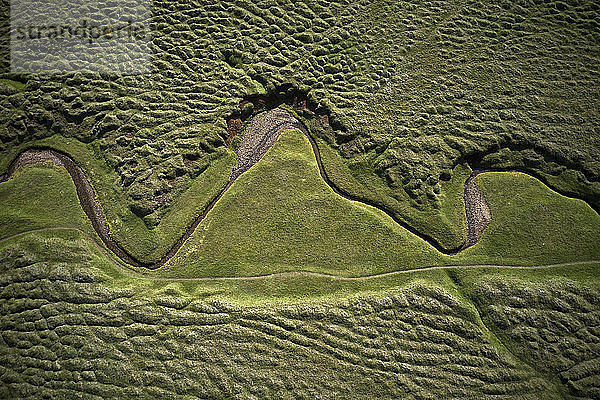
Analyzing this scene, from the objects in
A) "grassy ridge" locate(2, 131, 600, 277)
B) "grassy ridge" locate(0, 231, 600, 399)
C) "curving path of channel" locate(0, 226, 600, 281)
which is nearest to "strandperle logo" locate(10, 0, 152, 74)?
"grassy ridge" locate(2, 131, 600, 277)

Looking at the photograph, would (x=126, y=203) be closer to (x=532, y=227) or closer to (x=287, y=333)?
(x=287, y=333)

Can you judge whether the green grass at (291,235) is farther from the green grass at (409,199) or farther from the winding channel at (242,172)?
the green grass at (409,199)

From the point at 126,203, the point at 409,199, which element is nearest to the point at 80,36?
the point at 126,203

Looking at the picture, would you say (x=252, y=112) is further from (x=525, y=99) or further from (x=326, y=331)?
(x=525, y=99)

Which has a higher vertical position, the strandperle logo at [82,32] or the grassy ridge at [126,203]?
the strandperle logo at [82,32]

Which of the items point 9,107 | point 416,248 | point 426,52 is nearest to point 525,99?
point 426,52

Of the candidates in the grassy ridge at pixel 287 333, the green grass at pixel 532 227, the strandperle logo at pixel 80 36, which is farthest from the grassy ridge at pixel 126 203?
the green grass at pixel 532 227
